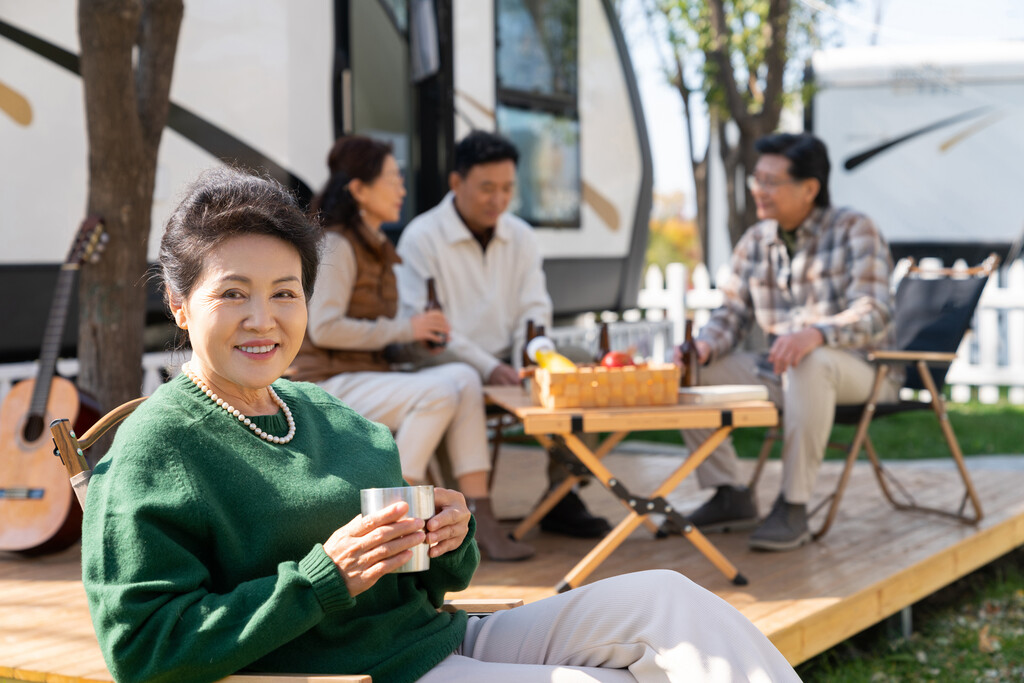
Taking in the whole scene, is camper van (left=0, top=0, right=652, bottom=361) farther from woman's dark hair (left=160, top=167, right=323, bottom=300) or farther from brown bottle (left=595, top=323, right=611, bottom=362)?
woman's dark hair (left=160, top=167, right=323, bottom=300)

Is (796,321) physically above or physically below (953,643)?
above

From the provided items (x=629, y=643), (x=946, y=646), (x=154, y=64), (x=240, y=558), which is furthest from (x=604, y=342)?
(x=240, y=558)

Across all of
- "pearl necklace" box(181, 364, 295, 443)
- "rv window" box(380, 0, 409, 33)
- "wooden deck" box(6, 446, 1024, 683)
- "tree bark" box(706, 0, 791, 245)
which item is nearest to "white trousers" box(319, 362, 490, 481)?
"wooden deck" box(6, 446, 1024, 683)

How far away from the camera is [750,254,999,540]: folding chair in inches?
158

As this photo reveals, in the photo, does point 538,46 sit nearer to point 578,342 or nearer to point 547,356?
point 578,342

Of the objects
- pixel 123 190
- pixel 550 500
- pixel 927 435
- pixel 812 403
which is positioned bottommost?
pixel 927 435

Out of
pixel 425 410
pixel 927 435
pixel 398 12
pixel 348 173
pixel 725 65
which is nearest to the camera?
pixel 425 410

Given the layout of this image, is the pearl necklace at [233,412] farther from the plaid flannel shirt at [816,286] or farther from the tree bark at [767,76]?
the tree bark at [767,76]

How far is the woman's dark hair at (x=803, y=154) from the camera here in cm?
418

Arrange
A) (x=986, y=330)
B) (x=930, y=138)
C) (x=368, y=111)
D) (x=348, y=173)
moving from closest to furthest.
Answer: (x=348, y=173) → (x=368, y=111) → (x=986, y=330) → (x=930, y=138)

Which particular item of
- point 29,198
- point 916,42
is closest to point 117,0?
point 29,198

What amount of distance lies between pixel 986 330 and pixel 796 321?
5217 mm

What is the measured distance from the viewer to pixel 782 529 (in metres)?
3.83

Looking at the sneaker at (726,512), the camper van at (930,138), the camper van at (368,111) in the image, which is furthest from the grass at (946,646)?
the camper van at (930,138)
